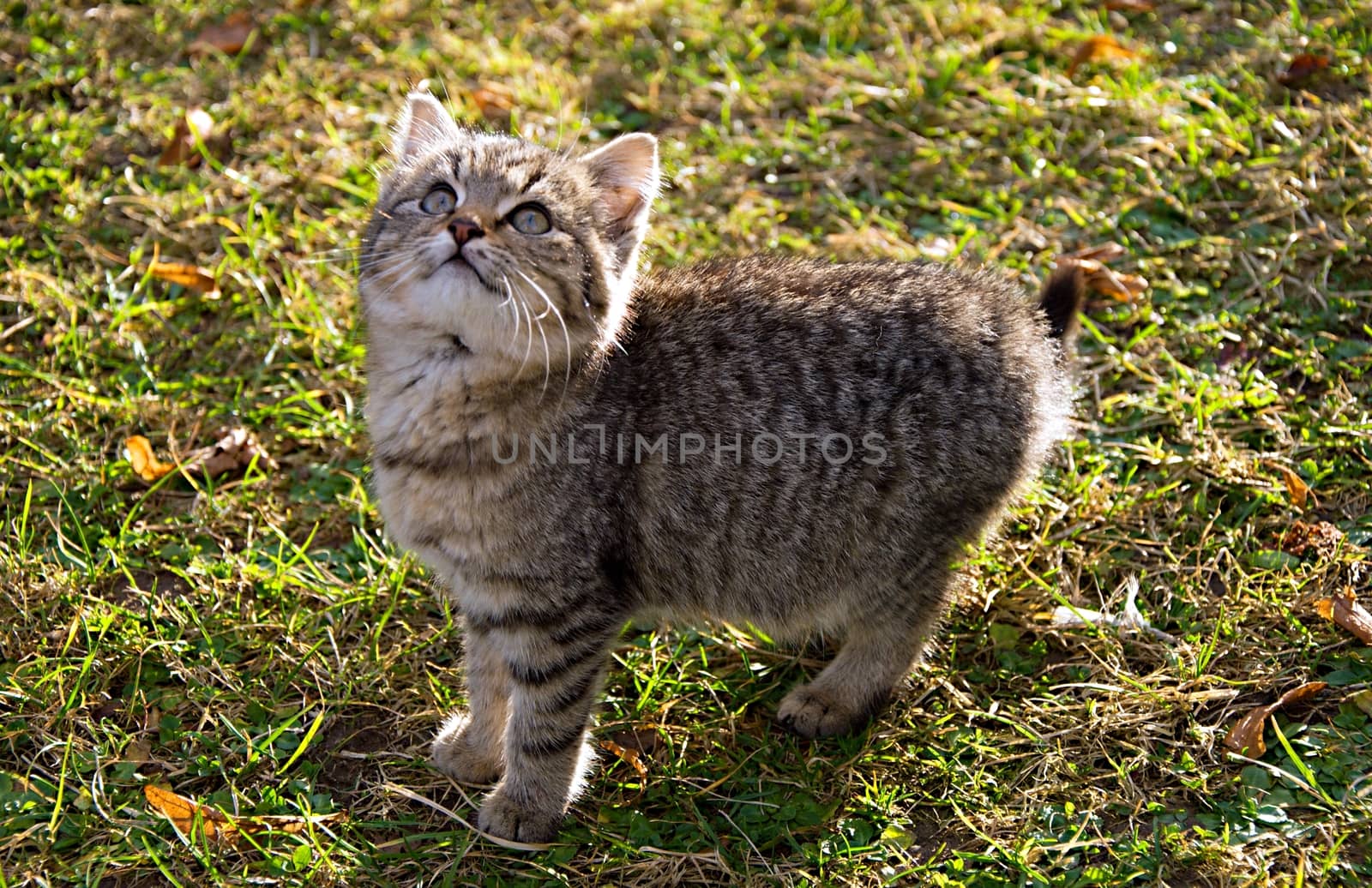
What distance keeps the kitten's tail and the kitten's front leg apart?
1.63 meters

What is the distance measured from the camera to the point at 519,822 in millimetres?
3117

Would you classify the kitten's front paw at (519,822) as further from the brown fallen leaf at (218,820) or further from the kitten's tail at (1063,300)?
the kitten's tail at (1063,300)

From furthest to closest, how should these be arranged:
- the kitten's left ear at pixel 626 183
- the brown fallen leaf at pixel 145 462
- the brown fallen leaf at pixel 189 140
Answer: the brown fallen leaf at pixel 189 140, the brown fallen leaf at pixel 145 462, the kitten's left ear at pixel 626 183

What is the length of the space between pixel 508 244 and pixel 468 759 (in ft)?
4.55

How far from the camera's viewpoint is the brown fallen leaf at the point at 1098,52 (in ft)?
18.6

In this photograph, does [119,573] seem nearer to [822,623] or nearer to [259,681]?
[259,681]

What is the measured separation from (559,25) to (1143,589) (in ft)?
13.2

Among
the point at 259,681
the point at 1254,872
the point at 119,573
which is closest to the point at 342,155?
the point at 119,573

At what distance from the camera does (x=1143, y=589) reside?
147 inches

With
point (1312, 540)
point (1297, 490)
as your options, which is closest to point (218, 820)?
point (1312, 540)

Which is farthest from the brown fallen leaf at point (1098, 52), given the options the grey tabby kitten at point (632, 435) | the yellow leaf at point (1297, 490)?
the grey tabby kitten at point (632, 435)

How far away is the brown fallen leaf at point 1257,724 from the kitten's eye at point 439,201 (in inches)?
96.8

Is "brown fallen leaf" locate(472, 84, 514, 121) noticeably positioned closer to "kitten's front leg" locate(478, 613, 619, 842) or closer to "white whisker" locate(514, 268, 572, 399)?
"white whisker" locate(514, 268, 572, 399)

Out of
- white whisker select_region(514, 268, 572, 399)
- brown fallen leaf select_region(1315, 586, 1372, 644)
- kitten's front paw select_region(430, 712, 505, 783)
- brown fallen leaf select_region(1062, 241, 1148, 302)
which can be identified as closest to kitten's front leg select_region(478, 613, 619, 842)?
kitten's front paw select_region(430, 712, 505, 783)
